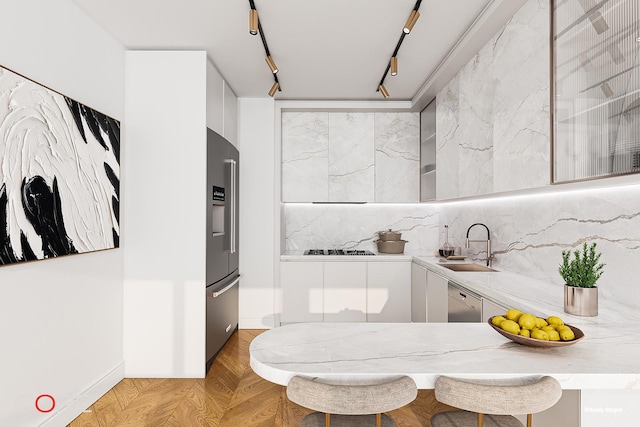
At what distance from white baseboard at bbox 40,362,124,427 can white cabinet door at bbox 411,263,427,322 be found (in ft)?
9.37

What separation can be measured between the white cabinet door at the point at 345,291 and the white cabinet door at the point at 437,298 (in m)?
0.90

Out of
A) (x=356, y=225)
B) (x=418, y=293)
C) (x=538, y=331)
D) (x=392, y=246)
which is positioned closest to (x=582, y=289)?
(x=538, y=331)

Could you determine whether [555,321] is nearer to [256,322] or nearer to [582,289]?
[582,289]

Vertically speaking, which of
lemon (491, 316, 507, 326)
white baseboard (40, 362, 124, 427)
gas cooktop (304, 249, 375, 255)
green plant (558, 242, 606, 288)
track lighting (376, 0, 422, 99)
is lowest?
white baseboard (40, 362, 124, 427)

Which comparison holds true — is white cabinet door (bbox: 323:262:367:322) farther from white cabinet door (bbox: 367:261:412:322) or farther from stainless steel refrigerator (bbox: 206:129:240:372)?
stainless steel refrigerator (bbox: 206:129:240:372)

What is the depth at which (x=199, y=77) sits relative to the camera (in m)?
3.22

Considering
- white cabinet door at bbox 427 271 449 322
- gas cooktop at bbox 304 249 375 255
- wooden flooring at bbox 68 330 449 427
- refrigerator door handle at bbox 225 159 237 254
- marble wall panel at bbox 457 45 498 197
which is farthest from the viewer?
gas cooktop at bbox 304 249 375 255

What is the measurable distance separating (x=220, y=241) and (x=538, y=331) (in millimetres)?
2787

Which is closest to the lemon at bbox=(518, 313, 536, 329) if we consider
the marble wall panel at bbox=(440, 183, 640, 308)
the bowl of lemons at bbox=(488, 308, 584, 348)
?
the bowl of lemons at bbox=(488, 308, 584, 348)

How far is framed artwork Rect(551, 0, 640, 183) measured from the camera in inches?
61.2

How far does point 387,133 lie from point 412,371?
3.86 meters

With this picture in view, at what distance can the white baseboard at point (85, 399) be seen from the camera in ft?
7.73

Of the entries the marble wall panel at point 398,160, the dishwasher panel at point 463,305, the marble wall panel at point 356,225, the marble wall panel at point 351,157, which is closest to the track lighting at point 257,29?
the marble wall panel at point 351,157

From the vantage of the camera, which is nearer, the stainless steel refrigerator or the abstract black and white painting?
the abstract black and white painting
